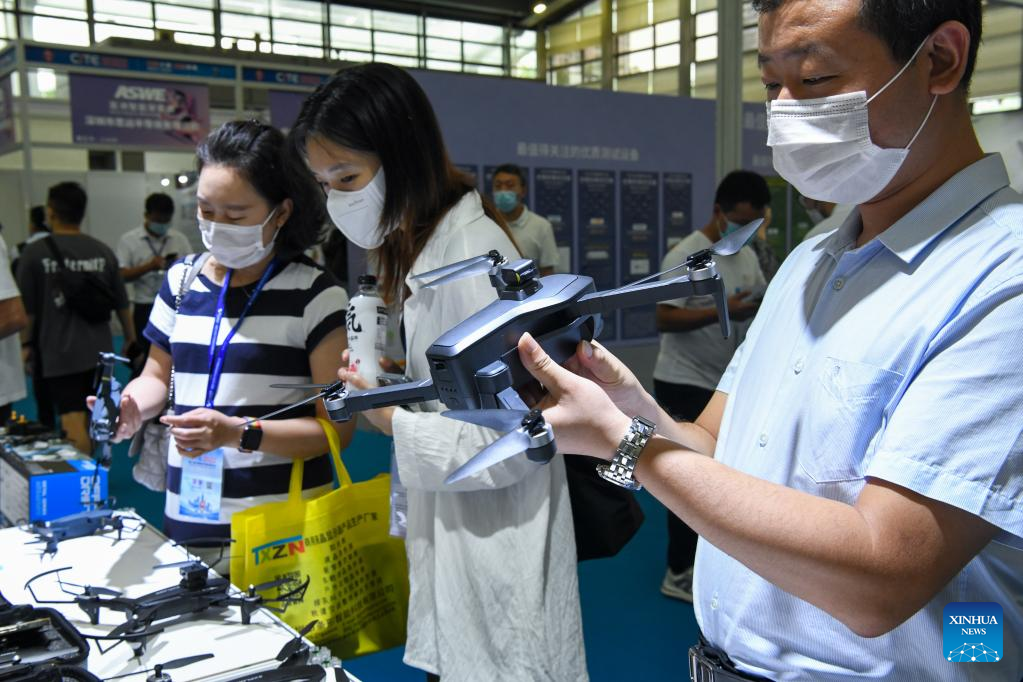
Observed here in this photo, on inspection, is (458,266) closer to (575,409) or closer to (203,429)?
(575,409)

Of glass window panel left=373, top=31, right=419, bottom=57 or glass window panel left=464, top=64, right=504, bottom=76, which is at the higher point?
glass window panel left=373, top=31, right=419, bottom=57

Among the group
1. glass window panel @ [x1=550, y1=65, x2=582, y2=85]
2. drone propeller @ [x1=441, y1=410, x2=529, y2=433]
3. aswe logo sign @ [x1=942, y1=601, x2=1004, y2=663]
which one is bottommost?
aswe logo sign @ [x1=942, y1=601, x2=1004, y2=663]

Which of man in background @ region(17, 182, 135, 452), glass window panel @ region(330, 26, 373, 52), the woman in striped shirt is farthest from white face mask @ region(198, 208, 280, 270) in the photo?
glass window panel @ region(330, 26, 373, 52)

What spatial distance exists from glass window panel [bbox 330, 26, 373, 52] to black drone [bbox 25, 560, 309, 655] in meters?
14.4

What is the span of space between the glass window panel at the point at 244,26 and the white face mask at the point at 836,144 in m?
14.6

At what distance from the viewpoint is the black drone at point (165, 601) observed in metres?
1.41

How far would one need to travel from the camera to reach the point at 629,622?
3.33 m

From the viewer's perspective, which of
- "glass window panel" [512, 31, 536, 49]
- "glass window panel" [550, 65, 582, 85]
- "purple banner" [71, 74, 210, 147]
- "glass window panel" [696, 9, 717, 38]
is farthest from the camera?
"glass window panel" [512, 31, 536, 49]

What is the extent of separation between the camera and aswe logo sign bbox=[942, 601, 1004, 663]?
882 mm

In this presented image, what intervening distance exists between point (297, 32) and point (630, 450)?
1504 centimetres

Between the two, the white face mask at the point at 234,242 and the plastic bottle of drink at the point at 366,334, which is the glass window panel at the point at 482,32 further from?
the plastic bottle of drink at the point at 366,334

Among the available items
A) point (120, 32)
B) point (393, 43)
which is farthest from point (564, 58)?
point (120, 32)

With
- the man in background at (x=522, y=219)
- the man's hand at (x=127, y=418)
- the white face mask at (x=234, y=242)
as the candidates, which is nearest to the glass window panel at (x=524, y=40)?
the man in background at (x=522, y=219)

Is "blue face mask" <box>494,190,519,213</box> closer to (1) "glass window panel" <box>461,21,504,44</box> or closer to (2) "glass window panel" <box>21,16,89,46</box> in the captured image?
(2) "glass window panel" <box>21,16,89,46</box>
